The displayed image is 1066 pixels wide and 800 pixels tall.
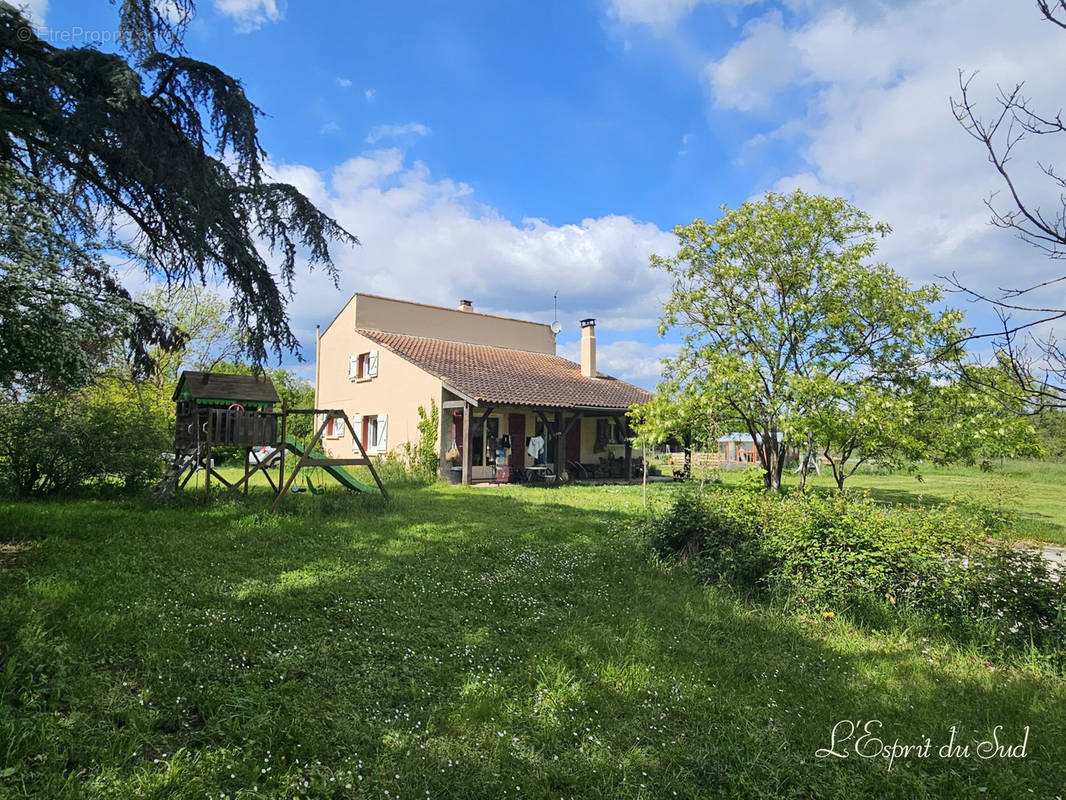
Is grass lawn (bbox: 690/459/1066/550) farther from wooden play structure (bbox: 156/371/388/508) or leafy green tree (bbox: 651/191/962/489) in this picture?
wooden play structure (bbox: 156/371/388/508)

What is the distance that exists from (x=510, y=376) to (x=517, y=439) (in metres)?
2.46

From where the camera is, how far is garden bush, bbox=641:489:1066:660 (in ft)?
14.6

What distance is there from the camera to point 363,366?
74.2ft

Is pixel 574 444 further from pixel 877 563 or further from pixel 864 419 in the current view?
pixel 877 563

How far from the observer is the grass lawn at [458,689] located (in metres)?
2.78

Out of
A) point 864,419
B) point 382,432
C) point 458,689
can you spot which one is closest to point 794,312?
point 864,419

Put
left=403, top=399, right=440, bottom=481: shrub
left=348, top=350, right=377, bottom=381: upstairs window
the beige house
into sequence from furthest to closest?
left=348, top=350, right=377, bottom=381: upstairs window, the beige house, left=403, top=399, right=440, bottom=481: shrub

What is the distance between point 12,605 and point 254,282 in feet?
16.6

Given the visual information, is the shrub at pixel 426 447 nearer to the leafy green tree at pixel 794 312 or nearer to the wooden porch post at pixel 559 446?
the wooden porch post at pixel 559 446

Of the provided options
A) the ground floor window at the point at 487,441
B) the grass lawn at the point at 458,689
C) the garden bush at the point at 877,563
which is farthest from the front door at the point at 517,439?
the grass lawn at the point at 458,689

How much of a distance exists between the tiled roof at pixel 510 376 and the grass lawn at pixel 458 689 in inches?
470

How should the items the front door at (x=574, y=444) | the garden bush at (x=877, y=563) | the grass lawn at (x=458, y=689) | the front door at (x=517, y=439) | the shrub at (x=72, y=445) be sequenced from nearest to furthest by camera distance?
the grass lawn at (x=458, y=689), the garden bush at (x=877, y=563), the shrub at (x=72, y=445), the front door at (x=517, y=439), the front door at (x=574, y=444)

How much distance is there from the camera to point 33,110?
6.68 meters

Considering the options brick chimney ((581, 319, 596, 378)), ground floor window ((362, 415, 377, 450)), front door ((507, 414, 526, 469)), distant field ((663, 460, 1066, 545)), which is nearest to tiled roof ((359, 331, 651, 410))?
brick chimney ((581, 319, 596, 378))
